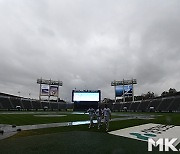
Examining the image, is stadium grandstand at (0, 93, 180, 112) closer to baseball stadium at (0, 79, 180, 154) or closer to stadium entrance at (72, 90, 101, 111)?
baseball stadium at (0, 79, 180, 154)

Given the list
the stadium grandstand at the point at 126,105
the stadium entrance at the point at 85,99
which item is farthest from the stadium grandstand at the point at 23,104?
the stadium entrance at the point at 85,99

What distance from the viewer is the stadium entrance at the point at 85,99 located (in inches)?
2985

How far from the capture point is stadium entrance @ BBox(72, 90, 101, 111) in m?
75.8

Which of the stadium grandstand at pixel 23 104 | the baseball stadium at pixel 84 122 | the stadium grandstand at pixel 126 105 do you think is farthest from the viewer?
the stadium grandstand at pixel 23 104

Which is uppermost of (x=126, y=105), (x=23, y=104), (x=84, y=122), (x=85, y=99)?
(x=85, y=99)

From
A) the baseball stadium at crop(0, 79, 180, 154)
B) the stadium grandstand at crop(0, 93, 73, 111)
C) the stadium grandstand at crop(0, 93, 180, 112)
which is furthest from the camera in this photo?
the stadium grandstand at crop(0, 93, 73, 111)

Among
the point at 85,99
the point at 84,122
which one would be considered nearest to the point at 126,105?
the point at 85,99

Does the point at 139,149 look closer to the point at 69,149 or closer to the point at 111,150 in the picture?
the point at 111,150

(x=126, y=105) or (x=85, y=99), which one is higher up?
(x=85, y=99)

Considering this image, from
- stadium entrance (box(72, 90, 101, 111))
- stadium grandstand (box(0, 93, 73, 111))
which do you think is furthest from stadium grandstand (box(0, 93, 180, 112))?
stadium entrance (box(72, 90, 101, 111))

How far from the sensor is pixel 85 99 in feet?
251

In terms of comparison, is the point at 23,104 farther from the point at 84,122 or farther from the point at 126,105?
the point at 84,122

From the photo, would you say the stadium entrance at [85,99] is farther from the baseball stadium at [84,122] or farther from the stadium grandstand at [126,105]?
the stadium grandstand at [126,105]

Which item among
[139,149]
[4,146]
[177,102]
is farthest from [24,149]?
[177,102]
